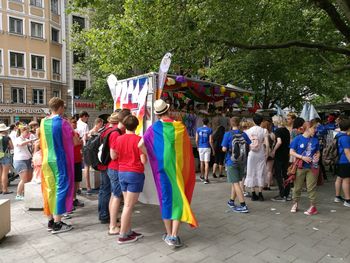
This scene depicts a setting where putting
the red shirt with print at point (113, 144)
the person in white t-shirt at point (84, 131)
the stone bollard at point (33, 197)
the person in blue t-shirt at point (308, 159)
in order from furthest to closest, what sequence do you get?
the person in white t-shirt at point (84, 131), the stone bollard at point (33, 197), the person in blue t-shirt at point (308, 159), the red shirt with print at point (113, 144)

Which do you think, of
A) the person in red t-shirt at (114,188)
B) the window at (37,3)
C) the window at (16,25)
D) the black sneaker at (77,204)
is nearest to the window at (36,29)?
the window at (16,25)

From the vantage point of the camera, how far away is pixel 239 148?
6098 millimetres

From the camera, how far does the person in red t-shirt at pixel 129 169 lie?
445 centimetres

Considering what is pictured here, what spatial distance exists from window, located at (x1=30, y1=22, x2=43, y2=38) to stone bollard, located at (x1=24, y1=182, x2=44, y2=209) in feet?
97.3

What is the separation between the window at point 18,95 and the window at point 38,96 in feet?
3.64

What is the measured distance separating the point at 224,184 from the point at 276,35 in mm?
5531

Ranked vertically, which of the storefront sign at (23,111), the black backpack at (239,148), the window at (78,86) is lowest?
the black backpack at (239,148)

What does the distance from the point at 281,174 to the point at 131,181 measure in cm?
398

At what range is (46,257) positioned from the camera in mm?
4066

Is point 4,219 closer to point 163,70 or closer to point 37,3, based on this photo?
point 163,70

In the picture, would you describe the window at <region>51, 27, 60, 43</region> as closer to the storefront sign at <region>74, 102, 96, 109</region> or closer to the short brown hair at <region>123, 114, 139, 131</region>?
the storefront sign at <region>74, 102, 96, 109</region>

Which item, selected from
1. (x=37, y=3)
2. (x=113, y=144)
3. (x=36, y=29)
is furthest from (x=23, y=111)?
(x=113, y=144)

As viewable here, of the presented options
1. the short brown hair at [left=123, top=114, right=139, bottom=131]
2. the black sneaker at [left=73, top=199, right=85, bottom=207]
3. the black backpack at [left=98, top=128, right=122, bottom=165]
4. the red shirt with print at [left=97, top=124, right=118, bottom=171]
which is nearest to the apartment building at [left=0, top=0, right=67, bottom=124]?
the black sneaker at [left=73, top=199, right=85, bottom=207]

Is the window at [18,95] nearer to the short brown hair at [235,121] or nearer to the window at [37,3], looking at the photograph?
the window at [37,3]
